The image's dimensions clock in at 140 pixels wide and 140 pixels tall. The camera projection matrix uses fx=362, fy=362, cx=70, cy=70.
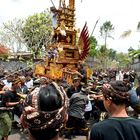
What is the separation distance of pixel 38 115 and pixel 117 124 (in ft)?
3.74

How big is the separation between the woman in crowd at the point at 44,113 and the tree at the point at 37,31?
4484 cm

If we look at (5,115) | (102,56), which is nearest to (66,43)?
(5,115)

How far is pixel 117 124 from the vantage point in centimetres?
304

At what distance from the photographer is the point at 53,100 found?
2084mm

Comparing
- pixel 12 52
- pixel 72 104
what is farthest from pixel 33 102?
pixel 12 52

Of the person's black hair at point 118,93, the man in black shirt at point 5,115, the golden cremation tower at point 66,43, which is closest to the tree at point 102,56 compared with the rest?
the golden cremation tower at point 66,43

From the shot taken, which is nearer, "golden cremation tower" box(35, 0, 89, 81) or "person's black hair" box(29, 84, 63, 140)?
"person's black hair" box(29, 84, 63, 140)

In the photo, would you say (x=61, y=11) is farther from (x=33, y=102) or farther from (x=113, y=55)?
(x=113, y=55)

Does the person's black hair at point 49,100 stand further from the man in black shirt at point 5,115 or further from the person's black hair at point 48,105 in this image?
the man in black shirt at point 5,115

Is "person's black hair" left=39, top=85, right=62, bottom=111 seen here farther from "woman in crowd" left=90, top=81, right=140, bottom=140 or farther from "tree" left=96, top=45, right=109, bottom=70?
"tree" left=96, top=45, right=109, bottom=70

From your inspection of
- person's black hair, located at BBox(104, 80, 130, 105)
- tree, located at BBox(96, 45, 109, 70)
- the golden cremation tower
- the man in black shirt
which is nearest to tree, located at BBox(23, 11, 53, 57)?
tree, located at BBox(96, 45, 109, 70)

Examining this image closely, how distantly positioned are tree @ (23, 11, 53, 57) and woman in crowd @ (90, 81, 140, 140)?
144ft

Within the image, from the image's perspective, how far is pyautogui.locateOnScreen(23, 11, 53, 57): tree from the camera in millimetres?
47688

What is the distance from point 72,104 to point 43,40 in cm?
3961
